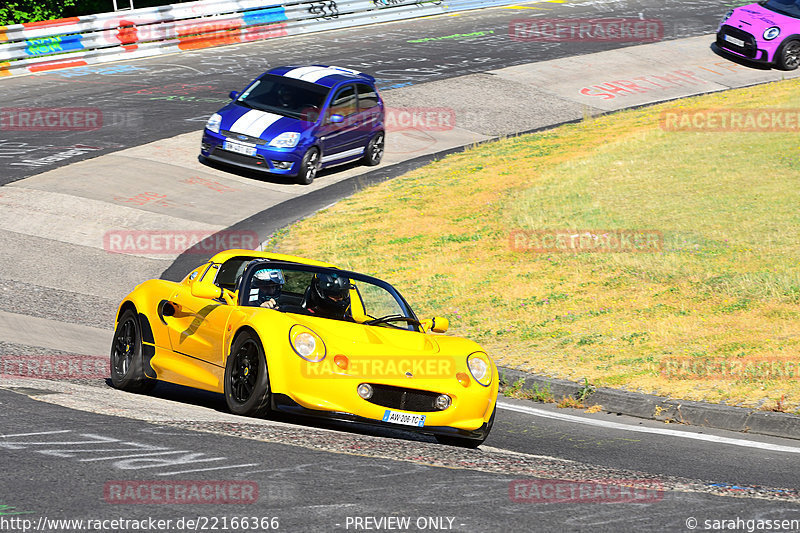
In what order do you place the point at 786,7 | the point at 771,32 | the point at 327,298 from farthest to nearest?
the point at 771,32
the point at 786,7
the point at 327,298

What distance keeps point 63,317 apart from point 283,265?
478cm

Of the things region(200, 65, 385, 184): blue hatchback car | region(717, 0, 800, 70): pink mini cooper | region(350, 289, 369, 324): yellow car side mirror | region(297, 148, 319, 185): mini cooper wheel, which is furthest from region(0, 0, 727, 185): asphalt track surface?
region(350, 289, 369, 324): yellow car side mirror

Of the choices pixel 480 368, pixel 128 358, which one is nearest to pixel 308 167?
pixel 128 358

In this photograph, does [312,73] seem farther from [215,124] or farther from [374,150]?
[215,124]

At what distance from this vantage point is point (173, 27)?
102ft

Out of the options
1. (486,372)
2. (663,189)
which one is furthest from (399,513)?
(663,189)

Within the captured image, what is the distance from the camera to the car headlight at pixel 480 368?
8.61 m

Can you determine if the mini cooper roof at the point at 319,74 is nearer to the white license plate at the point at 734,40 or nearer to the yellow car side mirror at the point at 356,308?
the yellow car side mirror at the point at 356,308

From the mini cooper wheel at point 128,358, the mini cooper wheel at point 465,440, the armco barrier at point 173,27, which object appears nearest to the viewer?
the mini cooper wheel at point 465,440

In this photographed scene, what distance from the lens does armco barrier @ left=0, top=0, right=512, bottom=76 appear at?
2802 centimetres

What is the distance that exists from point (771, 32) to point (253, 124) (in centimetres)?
1656

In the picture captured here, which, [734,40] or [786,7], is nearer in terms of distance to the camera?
[786,7]

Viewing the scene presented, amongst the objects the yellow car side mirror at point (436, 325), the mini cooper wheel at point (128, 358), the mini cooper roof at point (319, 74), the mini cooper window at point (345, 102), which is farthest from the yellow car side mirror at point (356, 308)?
the mini cooper roof at point (319, 74)

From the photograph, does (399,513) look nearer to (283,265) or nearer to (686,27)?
(283,265)
